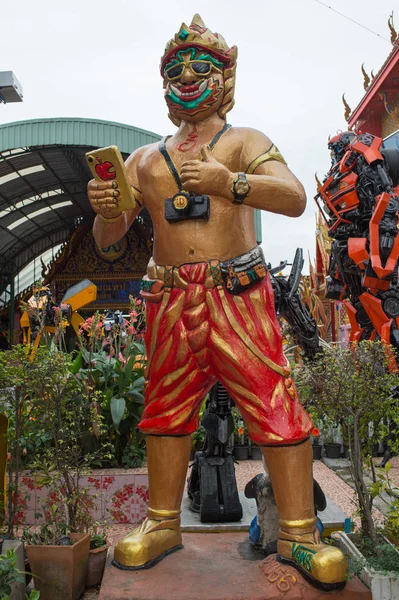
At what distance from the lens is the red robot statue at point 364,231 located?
19.1 feet

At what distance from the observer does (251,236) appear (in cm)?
267

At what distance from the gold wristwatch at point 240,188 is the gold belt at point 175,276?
313mm

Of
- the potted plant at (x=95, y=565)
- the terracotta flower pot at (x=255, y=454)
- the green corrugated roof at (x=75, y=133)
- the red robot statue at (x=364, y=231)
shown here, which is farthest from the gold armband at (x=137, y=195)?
the green corrugated roof at (x=75, y=133)

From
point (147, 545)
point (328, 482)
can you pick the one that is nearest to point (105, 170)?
point (147, 545)

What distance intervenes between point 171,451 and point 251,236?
104cm

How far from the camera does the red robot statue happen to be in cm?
582

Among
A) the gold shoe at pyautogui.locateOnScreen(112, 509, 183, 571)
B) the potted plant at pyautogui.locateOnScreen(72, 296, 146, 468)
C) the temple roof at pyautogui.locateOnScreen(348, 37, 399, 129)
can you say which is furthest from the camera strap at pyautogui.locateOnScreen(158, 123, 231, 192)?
the temple roof at pyautogui.locateOnScreen(348, 37, 399, 129)

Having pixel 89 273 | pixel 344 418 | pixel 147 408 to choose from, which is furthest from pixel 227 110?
pixel 89 273

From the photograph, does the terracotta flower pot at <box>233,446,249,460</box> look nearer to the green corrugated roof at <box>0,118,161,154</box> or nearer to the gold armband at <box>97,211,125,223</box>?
the gold armband at <box>97,211,125,223</box>

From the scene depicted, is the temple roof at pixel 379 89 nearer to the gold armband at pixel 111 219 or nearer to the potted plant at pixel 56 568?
the gold armband at pixel 111 219

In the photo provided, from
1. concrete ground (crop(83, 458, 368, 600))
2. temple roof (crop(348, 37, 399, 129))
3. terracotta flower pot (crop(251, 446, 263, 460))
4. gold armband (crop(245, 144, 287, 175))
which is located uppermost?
temple roof (crop(348, 37, 399, 129))

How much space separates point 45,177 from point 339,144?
35.7 ft

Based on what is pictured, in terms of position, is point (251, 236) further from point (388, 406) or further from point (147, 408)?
point (388, 406)

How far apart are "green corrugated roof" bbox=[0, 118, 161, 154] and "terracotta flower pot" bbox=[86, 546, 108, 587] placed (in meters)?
10.5
